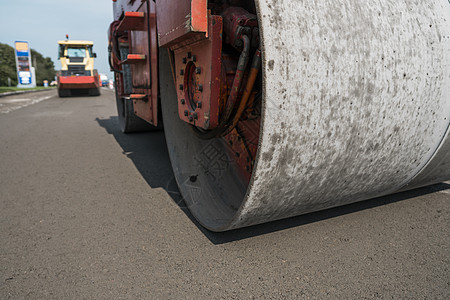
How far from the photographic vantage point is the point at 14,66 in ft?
179

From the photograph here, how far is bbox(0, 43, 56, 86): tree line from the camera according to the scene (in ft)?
132

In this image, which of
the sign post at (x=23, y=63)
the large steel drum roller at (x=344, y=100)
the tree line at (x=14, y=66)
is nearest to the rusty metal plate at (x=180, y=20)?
the large steel drum roller at (x=344, y=100)

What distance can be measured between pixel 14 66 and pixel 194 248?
64627mm

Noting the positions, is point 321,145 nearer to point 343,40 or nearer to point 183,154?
point 343,40

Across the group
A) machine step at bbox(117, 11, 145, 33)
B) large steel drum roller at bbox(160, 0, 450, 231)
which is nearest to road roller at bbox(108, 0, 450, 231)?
large steel drum roller at bbox(160, 0, 450, 231)

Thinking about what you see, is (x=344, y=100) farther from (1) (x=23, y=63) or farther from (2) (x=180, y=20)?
(1) (x=23, y=63)

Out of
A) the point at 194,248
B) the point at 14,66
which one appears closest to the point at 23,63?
the point at 14,66

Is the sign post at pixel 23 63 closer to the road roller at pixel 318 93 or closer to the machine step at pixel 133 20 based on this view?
the machine step at pixel 133 20

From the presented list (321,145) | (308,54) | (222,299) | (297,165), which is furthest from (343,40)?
(222,299)

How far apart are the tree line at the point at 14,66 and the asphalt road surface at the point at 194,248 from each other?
4530 cm

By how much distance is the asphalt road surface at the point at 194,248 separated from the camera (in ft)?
4.88

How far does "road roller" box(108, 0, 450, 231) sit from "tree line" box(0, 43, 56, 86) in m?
46.1

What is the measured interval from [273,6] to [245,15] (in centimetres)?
47

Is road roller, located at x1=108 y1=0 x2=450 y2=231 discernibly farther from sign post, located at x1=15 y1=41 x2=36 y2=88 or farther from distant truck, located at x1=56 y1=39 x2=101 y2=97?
sign post, located at x1=15 y1=41 x2=36 y2=88
